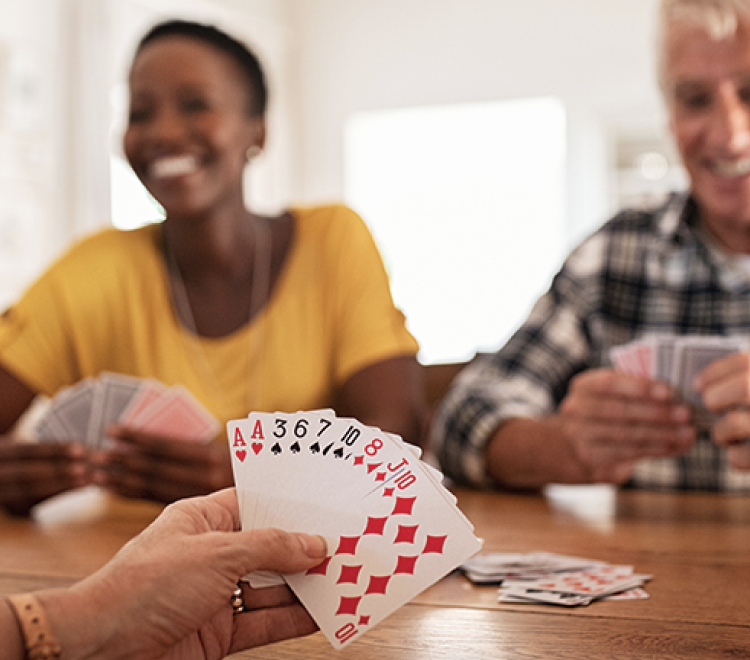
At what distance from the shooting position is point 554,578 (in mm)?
1004

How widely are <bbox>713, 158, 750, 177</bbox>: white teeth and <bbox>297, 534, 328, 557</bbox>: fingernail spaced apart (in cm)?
159

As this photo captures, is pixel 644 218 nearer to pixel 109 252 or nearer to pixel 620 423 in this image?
pixel 620 423

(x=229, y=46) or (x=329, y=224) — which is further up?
(x=229, y=46)

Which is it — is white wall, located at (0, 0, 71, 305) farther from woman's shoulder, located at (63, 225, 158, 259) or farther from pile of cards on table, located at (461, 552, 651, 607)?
pile of cards on table, located at (461, 552, 651, 607)

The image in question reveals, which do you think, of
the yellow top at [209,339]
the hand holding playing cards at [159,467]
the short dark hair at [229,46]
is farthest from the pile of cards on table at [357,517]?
the short dark hair at [229,46]

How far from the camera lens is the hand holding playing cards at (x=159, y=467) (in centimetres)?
159

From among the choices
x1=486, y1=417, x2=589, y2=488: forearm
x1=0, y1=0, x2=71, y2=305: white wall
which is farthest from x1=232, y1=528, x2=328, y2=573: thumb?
x1=0, y1=0, x2=71, y2=305: white wall

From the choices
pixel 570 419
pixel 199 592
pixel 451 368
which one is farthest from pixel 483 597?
pixel 451 368

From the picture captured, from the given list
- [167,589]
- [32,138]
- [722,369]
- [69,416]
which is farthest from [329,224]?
[32,138]

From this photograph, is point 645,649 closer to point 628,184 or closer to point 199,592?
point 199,592

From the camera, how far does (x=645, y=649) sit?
2.54 ft

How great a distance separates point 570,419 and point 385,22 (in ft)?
21.0

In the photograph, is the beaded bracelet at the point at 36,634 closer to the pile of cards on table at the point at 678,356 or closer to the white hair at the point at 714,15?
the pile of cards on table at the point at 678,356

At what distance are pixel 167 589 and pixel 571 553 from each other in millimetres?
684
